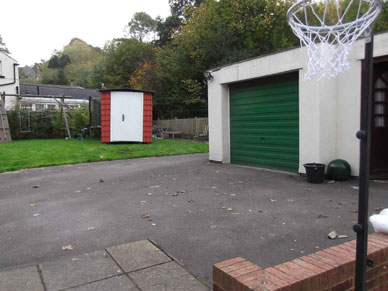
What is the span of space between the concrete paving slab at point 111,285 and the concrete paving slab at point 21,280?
0.38 meters

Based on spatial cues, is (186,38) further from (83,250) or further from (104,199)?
(83,250)

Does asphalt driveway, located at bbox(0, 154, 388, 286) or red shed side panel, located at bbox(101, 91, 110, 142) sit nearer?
asphalt driveway, located at bbox(0, 154, 388, 286)

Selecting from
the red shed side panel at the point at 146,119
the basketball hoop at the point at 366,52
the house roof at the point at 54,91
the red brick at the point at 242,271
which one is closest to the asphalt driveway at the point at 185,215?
the red brick at the point at 242,271

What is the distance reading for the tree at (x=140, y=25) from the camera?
153 feet

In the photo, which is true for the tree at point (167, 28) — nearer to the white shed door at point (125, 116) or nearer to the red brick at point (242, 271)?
the white shed door at point (125, 116)

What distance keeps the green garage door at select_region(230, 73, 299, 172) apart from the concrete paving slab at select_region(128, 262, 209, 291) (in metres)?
5.97

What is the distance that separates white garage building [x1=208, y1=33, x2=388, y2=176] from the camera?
7.25 meters

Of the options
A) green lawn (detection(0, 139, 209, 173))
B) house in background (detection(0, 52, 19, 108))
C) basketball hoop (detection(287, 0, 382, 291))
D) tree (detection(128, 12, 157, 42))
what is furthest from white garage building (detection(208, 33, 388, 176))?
tree (detection(128, 12, 157, 42))

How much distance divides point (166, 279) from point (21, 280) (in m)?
1.32

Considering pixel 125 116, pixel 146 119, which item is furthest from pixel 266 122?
pixel 125 116

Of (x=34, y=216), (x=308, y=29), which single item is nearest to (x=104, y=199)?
(x=34, y=216)

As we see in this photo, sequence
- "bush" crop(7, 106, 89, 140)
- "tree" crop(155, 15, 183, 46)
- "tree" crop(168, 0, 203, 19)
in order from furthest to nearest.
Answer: "tree" crop(168, 0, 203, 19), "tree" crop(155, 15, 183, 46), "bush" crop(7, 106, 89, 140)

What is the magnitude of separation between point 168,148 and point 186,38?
1691 centimetres

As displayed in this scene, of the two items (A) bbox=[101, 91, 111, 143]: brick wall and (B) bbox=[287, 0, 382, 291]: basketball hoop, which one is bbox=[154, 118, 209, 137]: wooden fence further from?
(B) bbox=[287, 0, 382, 291]: basketball hoop
